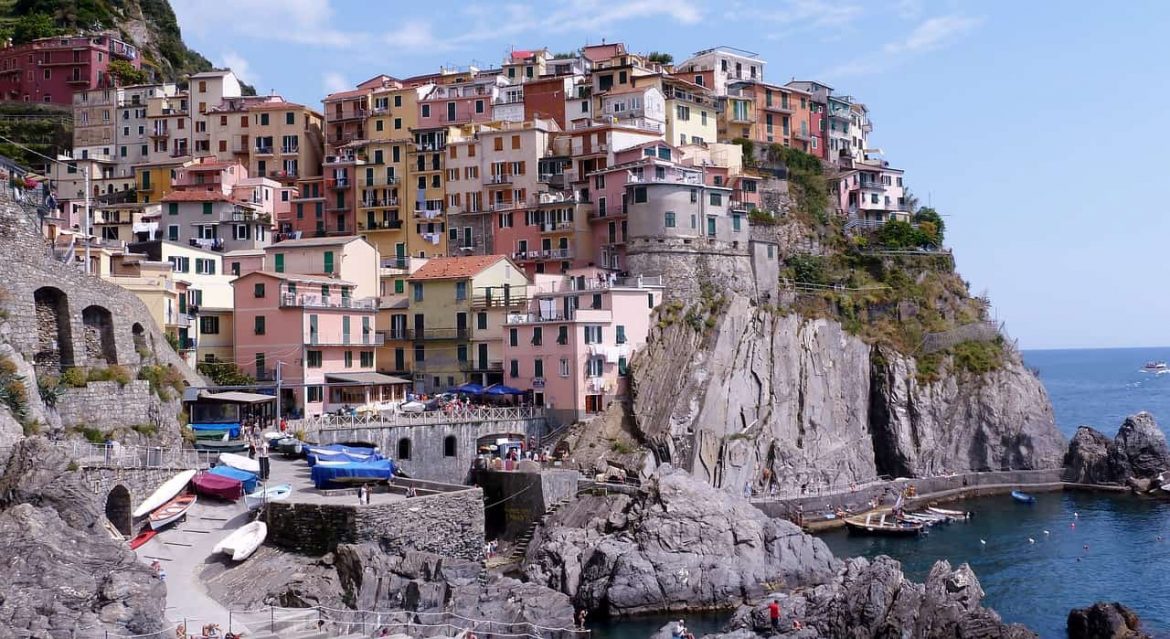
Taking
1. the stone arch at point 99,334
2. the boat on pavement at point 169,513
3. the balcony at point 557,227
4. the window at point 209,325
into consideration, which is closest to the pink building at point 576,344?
the balcony at point 557,227

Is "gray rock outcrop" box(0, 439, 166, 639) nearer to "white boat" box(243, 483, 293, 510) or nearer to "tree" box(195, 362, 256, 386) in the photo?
"white boat" box(243, 483, 293, 510)

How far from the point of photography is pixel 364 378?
Result: 66625mm

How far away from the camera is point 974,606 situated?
44.0 meters

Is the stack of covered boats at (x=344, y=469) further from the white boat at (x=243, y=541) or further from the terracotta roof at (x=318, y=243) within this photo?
the terracotta roof at (x=318, y=243)

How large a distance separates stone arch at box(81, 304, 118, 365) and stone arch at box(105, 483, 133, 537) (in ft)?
33.5

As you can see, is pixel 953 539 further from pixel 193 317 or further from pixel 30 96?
pixel 30 96

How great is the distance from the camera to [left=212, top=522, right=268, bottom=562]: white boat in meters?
39.7

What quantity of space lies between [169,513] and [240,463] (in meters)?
4.79

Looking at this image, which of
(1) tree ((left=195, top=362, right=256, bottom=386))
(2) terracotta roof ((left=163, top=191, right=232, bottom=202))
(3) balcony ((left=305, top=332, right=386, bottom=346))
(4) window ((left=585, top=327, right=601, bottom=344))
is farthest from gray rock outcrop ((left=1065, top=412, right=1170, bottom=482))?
(2) terracotta roof ((left=163, top=191, right=232, bottom=202))

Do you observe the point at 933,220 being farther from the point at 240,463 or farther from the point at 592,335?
the point at 240,463

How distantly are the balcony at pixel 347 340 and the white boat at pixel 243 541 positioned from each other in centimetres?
2468

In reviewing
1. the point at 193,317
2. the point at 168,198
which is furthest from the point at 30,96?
the point at 193,317

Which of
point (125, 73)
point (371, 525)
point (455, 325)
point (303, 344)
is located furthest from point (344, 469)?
point (125, 73)

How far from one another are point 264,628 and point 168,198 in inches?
2213
